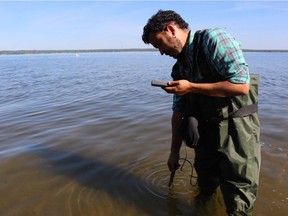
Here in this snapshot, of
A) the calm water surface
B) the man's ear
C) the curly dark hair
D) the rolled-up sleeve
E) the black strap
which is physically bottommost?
the calm water surface

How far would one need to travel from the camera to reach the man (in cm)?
277

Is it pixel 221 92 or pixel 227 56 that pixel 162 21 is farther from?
pixel 221 92

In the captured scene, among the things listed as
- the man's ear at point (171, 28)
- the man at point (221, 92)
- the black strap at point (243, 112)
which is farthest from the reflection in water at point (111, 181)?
the man's ear at point (171, 28)

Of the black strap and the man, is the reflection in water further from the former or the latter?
the black strap

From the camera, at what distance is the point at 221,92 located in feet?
9.23

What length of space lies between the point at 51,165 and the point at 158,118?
3912 millimetres

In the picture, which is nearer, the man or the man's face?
the man

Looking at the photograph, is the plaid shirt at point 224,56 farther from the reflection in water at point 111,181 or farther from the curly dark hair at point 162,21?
the reflection in water at point 111,181

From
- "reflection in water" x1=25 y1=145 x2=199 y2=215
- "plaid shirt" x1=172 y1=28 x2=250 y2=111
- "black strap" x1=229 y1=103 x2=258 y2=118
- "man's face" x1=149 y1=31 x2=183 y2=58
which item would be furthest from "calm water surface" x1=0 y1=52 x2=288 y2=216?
"man's face" x1=149 y1=31 x2=183 y2=58

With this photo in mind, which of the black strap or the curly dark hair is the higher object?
the curly dark hair

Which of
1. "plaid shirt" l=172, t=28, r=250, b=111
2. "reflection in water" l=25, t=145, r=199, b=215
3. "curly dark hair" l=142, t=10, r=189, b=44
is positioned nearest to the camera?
"plaid shirt" l=172, t=28, r=250, b=111

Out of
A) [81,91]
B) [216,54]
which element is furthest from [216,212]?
[81,91]

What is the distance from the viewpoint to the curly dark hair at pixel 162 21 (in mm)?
2977

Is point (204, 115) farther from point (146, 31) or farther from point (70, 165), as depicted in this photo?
point (70, 165)
